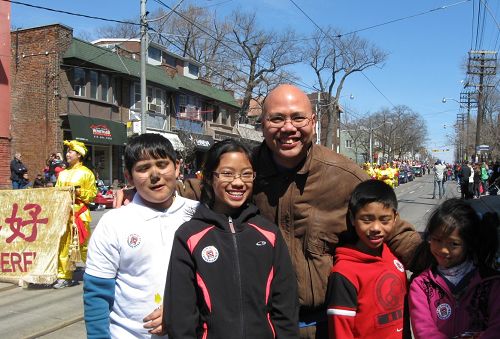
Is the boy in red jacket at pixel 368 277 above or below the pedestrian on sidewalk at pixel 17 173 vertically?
below

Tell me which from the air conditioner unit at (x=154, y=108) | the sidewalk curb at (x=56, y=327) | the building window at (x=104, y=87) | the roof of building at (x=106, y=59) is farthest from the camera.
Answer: the air conditioner unit at (x=154, y=108)

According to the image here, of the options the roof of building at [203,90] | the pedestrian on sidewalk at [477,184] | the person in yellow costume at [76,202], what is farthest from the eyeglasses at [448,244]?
the roof of building at [203,90]

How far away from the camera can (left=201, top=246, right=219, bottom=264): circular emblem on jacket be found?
1.94m

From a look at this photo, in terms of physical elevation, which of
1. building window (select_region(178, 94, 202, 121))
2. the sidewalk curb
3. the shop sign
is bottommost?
the sidewalk curb

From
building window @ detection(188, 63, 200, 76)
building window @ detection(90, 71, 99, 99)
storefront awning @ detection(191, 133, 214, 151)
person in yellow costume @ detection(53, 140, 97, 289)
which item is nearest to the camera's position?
person in yellow costume @ detection(53, 140, 97, 289)

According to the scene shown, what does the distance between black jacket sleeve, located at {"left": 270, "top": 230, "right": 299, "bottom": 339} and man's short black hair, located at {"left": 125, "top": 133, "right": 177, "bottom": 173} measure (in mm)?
768

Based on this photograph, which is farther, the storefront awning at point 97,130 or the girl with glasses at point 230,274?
the storefront awning at point 97,130

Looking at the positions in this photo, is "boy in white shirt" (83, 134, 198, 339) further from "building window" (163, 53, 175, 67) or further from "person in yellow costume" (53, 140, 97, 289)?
"building window" (163, 53, 175, 67)

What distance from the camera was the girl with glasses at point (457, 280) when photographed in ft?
6.67

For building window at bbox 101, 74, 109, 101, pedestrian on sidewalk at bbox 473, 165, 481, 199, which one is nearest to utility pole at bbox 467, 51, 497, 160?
pedestrian on sidewalk at bbox 473, 165, 481, 199

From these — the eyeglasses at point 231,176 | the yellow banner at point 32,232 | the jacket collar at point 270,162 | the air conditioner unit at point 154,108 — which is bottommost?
the yellow banner at point 32,232

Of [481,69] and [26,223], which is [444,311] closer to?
[26,223]

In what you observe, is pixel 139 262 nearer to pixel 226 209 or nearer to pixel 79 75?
pixel 226 209

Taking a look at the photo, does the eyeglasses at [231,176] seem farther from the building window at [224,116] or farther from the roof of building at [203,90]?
the building window at [224,116]
